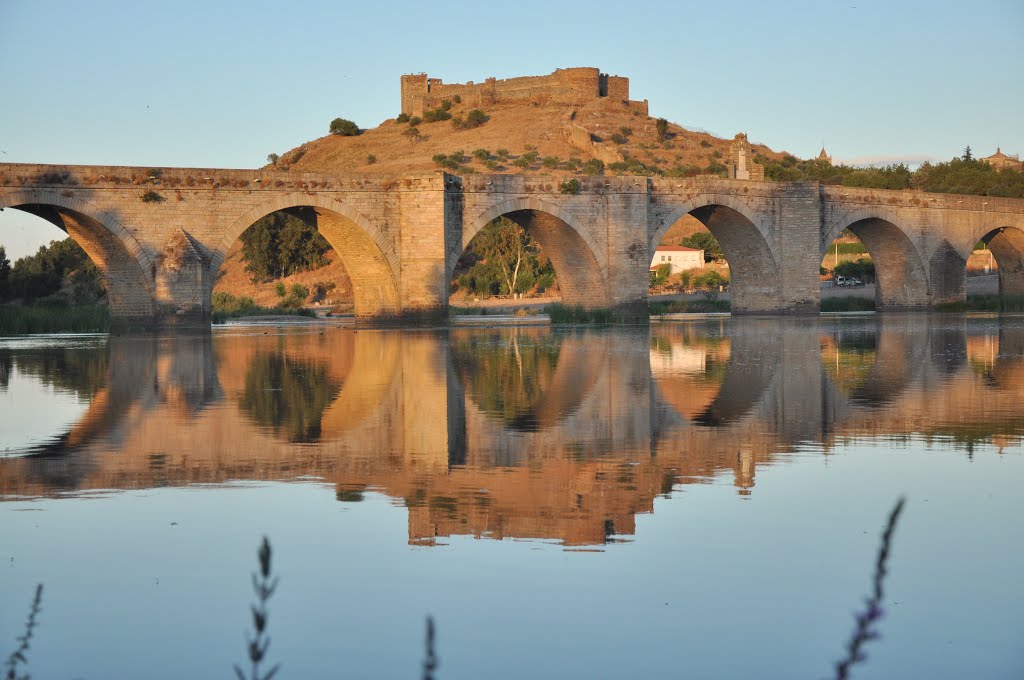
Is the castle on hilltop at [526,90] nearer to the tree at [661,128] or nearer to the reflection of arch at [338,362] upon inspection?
the tree at [661,128]

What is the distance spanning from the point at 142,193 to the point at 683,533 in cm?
3049

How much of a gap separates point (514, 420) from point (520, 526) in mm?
5781

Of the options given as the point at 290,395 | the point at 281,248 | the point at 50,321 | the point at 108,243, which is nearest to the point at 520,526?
the point at 290,395

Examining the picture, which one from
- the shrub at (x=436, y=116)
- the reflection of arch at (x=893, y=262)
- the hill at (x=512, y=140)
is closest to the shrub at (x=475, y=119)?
the hill at (x=512, y=140)

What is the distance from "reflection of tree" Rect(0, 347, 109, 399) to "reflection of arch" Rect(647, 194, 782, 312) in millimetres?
23819

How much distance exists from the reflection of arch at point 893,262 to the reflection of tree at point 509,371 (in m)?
23.9

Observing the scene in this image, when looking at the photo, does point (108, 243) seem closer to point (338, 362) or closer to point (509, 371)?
point (338, 362)

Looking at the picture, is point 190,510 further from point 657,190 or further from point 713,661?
point 657,190

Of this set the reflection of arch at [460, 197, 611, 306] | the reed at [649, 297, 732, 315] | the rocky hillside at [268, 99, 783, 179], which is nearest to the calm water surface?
the reflection of arch at [460, 197, 611, 306]

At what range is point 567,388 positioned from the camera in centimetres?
1739

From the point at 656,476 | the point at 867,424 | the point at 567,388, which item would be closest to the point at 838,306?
the point at 567,388

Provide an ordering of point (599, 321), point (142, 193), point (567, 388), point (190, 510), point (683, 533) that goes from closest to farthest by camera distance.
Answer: point (683, 533) → point (190, 510) → point (567, 388) → point (142, 193) → point (599, 321)

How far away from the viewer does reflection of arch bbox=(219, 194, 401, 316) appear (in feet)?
120

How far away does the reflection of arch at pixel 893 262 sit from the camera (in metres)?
51.3
